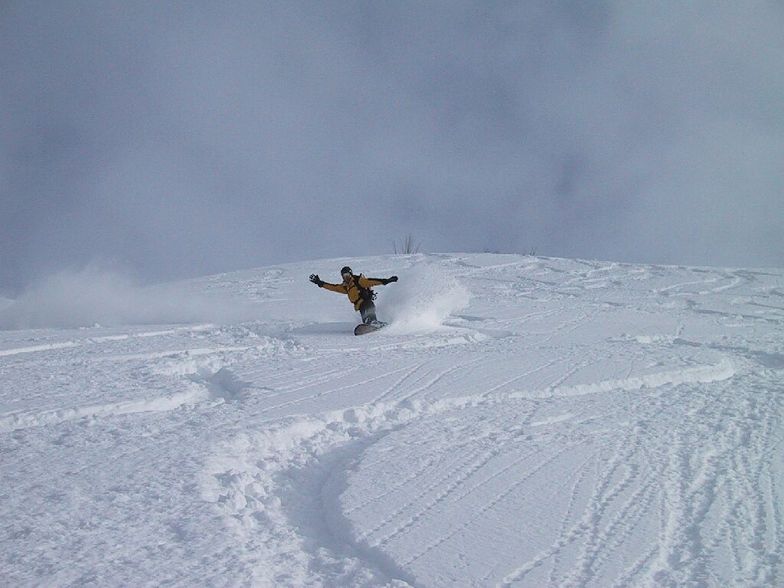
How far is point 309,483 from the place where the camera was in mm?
3773

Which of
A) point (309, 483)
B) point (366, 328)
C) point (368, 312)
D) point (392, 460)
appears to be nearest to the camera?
point (309, 483)

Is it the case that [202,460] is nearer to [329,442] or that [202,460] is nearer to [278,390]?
[329,442]

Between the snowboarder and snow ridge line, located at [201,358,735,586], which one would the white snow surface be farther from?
the snowboarder

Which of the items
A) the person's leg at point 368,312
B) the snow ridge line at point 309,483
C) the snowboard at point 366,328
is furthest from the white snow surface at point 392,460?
the person's leg at point 368,312

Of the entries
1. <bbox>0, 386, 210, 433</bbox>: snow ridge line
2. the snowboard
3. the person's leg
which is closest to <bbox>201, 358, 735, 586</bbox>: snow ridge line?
<bbox>0, 386, 210, 433</bbox>: snow ridge line

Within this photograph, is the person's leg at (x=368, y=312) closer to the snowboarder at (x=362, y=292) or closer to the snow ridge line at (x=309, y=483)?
the snowboarder at (x=362, y=292)

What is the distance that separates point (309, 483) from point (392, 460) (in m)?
0.57

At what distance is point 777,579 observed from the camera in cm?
266

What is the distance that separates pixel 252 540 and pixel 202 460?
1.03 meters

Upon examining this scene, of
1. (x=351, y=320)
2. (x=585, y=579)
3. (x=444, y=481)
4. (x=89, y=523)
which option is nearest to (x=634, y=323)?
(x=351, y=320)

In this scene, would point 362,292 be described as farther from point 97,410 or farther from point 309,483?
point 309,483

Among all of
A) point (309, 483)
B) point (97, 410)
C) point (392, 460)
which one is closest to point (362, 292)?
point (97, 410)

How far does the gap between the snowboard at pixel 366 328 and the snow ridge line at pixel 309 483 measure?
3.90m

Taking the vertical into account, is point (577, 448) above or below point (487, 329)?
below
